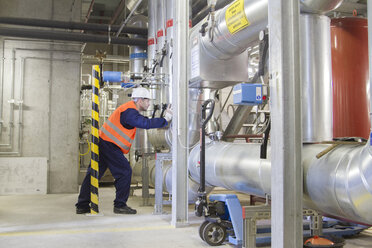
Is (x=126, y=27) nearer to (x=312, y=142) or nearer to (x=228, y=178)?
(x=228, y=178)

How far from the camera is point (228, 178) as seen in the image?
3.22m

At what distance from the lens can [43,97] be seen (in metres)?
7.20

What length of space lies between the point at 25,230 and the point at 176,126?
170cm

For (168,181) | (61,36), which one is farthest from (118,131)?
(61,36)

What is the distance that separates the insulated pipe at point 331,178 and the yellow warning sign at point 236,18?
3.01 feet

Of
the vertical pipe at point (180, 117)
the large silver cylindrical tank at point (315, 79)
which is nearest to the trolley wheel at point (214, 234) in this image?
the vertical pipe at point (180, 117)

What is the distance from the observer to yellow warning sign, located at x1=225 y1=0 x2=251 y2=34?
297cm

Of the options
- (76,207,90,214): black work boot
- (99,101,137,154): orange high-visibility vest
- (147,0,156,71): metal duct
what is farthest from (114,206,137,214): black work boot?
(147,0,156,71): metal duct

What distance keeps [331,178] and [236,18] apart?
1.54 m

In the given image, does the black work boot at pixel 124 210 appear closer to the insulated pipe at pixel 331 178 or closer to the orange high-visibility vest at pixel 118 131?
the orange high-visibility vest at pixel 118 131

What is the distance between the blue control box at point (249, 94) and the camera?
2.26 meters

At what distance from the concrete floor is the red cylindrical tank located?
100 cm

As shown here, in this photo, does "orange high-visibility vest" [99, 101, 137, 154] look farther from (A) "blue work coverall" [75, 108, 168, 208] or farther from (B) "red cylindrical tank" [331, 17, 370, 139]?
(B) "red cylindrical tank" [331, 17, 370, 139]

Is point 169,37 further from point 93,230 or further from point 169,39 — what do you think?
point 93,230
